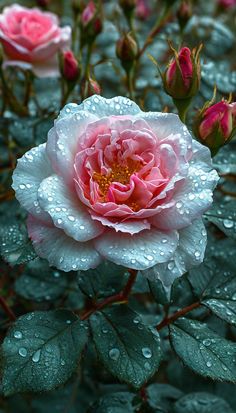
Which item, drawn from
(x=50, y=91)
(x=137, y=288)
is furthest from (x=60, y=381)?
(x=50, y=91)

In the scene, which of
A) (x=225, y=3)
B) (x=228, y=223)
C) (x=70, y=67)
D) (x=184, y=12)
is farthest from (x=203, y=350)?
(x=225, y=3)

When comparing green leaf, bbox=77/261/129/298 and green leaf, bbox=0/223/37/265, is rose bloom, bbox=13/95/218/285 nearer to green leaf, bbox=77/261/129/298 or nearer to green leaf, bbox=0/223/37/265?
green leaf, bbox=0/223/37/265

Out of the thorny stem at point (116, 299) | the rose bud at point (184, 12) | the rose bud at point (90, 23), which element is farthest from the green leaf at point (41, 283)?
the rose bud at point (184, 12)

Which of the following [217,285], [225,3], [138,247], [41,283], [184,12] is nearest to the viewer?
[138,247]

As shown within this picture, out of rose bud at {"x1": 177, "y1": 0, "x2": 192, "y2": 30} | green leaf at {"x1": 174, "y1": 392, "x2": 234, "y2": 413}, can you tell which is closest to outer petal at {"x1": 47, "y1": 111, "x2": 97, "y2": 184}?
green leaf at {"x1": 174, "y1": 392, "x2": 234, "y2": 413}

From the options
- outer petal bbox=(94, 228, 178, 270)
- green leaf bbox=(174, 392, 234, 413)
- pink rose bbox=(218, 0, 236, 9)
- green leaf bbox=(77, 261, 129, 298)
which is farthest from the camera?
pink rose bbox=(218, 0, 236, 9)

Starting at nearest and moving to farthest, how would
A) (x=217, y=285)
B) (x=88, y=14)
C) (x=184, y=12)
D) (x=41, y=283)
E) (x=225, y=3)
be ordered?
(x=217, y=285)
(x=41, y=283)
(x=88, y=14)
(x=184, y=12)
(x=225, y=3)

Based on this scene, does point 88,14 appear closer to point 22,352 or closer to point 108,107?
point 108,107
